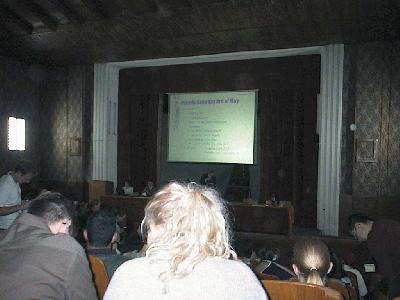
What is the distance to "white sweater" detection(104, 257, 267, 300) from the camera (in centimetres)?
106

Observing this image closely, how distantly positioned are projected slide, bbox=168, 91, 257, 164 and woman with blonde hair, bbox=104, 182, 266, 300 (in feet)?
23.1

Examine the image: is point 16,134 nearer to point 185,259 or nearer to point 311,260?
point 311,260

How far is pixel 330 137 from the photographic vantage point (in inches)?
281

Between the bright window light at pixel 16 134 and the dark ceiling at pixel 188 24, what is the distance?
70.8 inches

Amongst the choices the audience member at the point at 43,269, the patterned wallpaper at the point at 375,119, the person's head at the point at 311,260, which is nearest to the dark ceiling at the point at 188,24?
the patterned wallpaper at the point at 375,119

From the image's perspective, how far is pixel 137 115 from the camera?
9.64 m

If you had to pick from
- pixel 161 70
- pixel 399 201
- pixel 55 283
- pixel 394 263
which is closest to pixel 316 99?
pixel 399 201

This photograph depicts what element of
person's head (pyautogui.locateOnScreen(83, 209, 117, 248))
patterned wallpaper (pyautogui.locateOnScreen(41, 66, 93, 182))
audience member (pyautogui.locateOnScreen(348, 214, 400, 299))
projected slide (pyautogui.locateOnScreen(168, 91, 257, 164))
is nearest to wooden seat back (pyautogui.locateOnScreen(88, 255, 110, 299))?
person's head (pyautogui.locateOnScreen(83, 209, 117, 248))

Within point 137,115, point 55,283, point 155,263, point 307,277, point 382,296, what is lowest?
point 382,296

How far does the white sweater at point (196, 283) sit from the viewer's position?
41.7 inches

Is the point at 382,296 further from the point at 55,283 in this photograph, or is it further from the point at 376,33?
the point at 376,33

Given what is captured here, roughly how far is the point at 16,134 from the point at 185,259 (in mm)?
9016

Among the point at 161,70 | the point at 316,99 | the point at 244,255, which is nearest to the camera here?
the point at 244,255

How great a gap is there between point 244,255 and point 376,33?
4.70 meters
